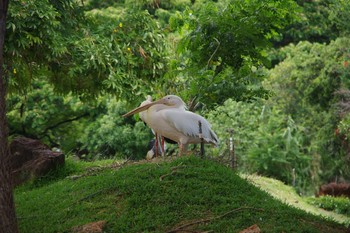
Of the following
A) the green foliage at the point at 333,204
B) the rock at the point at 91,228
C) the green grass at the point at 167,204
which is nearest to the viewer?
the rock at the point at 91,228

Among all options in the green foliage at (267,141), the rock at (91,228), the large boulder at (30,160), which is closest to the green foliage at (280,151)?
the green foliage at (267,141)

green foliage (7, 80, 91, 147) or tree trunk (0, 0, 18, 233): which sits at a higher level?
tree trunk (0, 0, 18, 233)

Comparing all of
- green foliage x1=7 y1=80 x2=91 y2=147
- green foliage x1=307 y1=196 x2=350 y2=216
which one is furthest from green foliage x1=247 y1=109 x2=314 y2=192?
green foliage x1=7 y1=80 x2=91 y2=147

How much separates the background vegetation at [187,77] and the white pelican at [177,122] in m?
0.90

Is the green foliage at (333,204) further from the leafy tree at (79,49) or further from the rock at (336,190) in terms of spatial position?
the leafy tree at (79,49)

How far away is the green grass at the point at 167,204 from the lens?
7.25 m

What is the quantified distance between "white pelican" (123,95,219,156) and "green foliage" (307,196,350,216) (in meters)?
8.93

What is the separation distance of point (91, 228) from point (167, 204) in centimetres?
90

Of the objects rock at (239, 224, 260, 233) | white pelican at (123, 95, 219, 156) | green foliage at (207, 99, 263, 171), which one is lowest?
green foliage at (207, 99, 263, 171)

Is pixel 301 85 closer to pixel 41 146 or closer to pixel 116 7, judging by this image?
pixel 116 7

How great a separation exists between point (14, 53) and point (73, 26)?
5.46 ft

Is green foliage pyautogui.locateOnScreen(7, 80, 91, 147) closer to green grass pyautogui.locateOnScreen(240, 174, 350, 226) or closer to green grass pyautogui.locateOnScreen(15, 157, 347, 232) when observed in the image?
green grass pyautogui.locateOnScreen(240, 174, 350, 226)

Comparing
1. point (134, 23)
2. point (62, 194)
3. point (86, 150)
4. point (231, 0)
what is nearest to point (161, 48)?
point (134, 23)

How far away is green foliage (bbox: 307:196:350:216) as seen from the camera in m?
17.2
